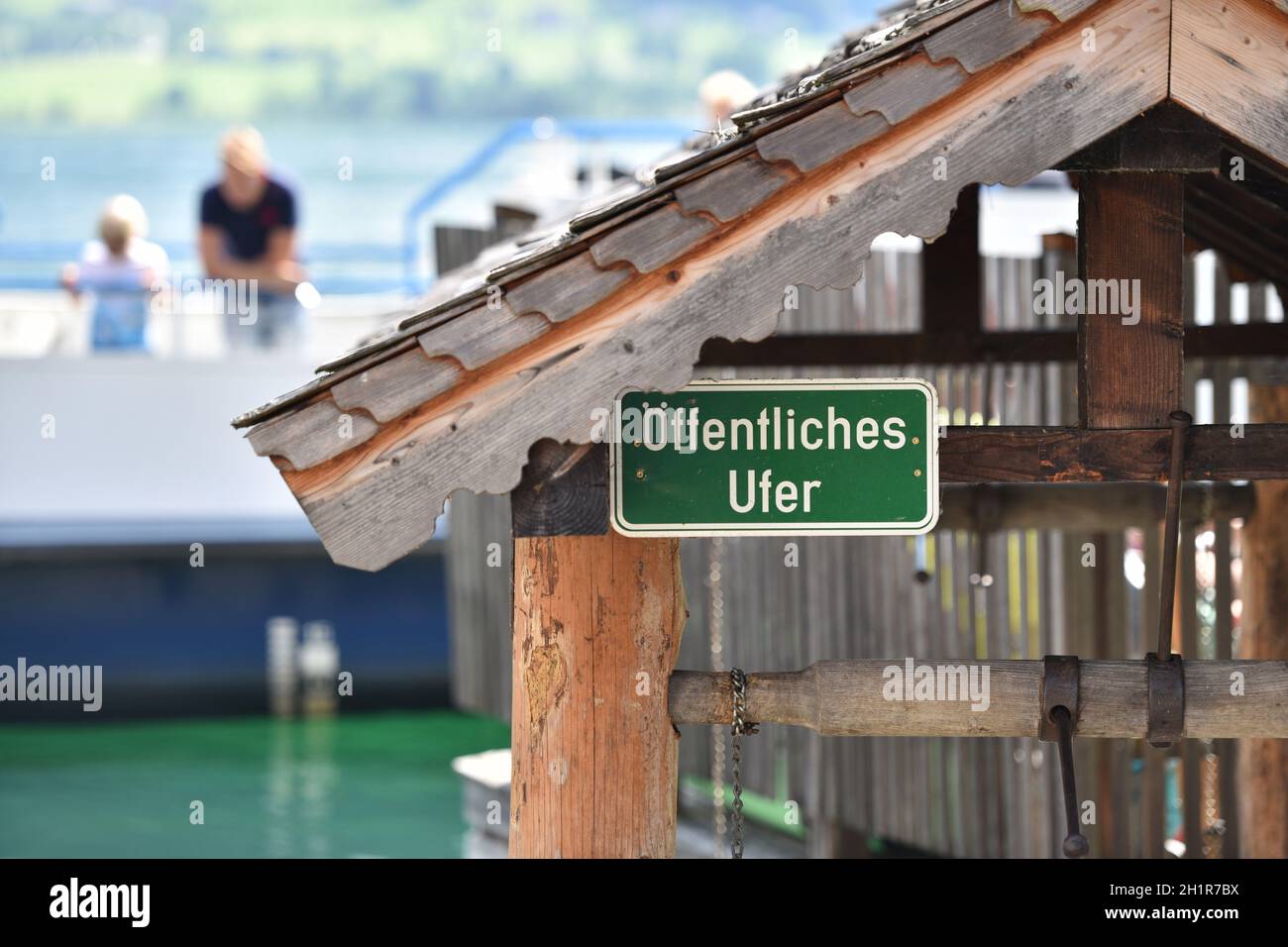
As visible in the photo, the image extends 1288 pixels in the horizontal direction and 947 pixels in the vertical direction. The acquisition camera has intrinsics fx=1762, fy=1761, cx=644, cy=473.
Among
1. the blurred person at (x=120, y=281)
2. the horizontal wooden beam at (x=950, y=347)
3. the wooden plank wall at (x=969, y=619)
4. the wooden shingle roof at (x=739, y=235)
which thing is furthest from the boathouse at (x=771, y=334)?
the blurred person at (x=120, y=281)

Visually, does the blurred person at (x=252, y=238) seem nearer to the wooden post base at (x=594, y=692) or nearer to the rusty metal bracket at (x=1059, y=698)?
the wooden post base at (x=594, y=692)

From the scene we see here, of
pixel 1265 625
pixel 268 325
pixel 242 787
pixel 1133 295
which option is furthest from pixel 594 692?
pixel 268 325

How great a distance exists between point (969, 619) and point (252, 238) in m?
6.62

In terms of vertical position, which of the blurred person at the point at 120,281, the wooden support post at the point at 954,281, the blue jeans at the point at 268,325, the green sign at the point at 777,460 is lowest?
the green sign at the point at 777,460

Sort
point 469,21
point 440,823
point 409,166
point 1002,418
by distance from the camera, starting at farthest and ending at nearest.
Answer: point 469,21 → point 409,166 → point 440,823 → point 1002,418

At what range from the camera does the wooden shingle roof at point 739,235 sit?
290 centimetres

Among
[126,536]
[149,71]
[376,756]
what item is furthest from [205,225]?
[149,71]

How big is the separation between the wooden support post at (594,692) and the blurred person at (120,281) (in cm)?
889

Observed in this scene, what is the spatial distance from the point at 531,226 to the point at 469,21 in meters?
47.2

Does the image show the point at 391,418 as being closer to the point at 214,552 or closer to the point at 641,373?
the point at 641,373

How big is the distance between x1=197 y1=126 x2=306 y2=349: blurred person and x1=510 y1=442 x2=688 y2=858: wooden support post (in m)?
8.58

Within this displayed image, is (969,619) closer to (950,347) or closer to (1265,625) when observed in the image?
(1265,625)

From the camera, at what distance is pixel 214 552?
12.4 m

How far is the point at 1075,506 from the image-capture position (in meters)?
5.14
